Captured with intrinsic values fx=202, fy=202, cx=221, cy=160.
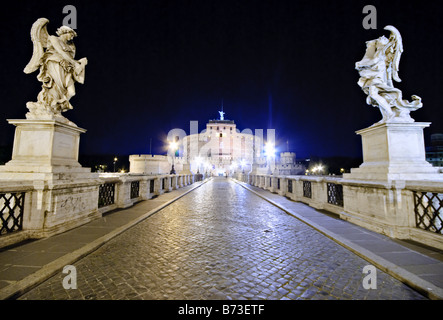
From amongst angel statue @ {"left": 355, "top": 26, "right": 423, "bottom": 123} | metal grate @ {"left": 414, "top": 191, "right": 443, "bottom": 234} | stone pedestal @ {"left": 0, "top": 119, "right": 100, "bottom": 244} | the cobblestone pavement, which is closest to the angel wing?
stone pedestal @ {"left": 0, "top": 119, "right": 100, "bottom": 244}

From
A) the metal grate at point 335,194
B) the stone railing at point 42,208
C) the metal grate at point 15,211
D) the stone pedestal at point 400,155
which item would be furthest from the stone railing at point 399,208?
the metal grate at point 15,211

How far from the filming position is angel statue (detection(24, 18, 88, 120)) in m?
5.62

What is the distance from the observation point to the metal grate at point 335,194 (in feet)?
25.1

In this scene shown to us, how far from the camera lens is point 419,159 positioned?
5.55 metres

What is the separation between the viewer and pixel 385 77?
624cm

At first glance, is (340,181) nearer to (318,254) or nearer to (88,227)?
(318,254)

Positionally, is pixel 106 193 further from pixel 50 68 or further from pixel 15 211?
pixel 50 68

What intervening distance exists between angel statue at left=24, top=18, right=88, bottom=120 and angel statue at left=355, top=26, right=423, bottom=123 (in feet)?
29.6

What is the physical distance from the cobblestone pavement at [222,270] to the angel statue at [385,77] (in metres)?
4.27

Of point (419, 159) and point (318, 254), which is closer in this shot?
point (318, 254)

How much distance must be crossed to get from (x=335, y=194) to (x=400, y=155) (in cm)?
286

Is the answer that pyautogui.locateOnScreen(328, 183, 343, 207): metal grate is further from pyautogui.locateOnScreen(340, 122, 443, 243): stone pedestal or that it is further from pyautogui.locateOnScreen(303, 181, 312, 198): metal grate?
pyautogui.locateOnScreen(303, 181, 312, 198): metal grate
